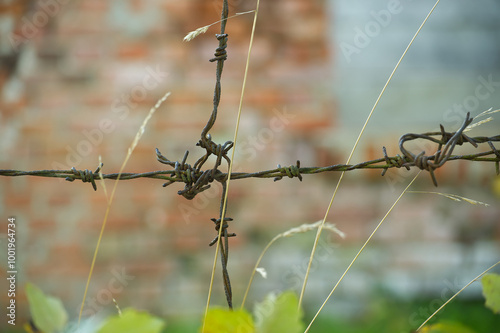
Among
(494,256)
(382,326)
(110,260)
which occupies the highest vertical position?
(110,260)

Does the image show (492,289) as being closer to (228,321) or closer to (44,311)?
(228,321)

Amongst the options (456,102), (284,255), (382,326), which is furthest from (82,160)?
(456,102)

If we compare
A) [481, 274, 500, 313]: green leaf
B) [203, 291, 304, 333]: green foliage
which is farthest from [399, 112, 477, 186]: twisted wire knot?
[203, 291, 304, 333]: green foliage

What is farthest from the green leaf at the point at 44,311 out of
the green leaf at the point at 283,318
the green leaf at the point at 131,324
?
the green leaf at the point at 283,318

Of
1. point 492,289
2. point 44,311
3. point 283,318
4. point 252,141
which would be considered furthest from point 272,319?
point 252,141

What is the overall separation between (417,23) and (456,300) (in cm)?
109

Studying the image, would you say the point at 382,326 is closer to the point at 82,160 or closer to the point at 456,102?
the point at 456,102

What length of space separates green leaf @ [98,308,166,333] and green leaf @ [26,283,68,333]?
55 mm

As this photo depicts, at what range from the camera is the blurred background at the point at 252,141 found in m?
1.81

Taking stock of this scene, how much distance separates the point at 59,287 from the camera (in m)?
1.83

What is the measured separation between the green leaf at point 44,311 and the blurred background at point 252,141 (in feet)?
4.60

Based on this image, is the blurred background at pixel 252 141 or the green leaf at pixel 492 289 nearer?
the green leaf at pixel 492 289

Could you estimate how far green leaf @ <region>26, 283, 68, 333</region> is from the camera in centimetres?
39

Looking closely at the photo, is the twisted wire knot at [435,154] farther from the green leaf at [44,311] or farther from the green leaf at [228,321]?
the green leaf at [44,311]
